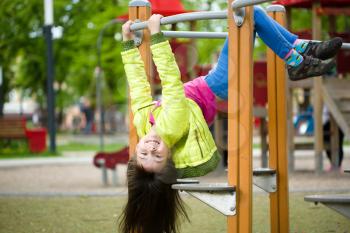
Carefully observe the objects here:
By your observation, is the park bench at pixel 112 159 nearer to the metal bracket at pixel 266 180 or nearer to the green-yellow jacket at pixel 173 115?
the metal bracket at pixel 266 180

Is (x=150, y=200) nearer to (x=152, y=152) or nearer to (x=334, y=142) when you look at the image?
(x=152, y=152)

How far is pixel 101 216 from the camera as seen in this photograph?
6.44m

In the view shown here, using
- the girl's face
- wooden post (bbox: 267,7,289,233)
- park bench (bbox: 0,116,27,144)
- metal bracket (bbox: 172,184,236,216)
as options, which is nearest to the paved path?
park bench (bbox: 0,116,27,144)

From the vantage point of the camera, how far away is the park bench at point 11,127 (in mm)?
16109

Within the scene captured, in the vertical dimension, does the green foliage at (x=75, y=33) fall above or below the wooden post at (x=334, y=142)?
above

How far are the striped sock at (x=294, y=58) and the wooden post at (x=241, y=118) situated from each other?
61cm

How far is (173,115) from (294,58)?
0.80 metres

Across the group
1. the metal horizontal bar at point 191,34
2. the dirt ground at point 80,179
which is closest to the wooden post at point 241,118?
the metal horizontal bar at point 191,34

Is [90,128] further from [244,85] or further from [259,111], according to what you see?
[244,85]

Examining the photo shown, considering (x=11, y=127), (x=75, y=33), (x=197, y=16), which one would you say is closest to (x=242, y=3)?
(x=197, y=16)

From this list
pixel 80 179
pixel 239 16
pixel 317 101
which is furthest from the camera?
pixel 80 179

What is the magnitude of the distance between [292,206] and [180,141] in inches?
119

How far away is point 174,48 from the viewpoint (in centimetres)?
1077

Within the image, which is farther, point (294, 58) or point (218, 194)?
point (294, 58)
